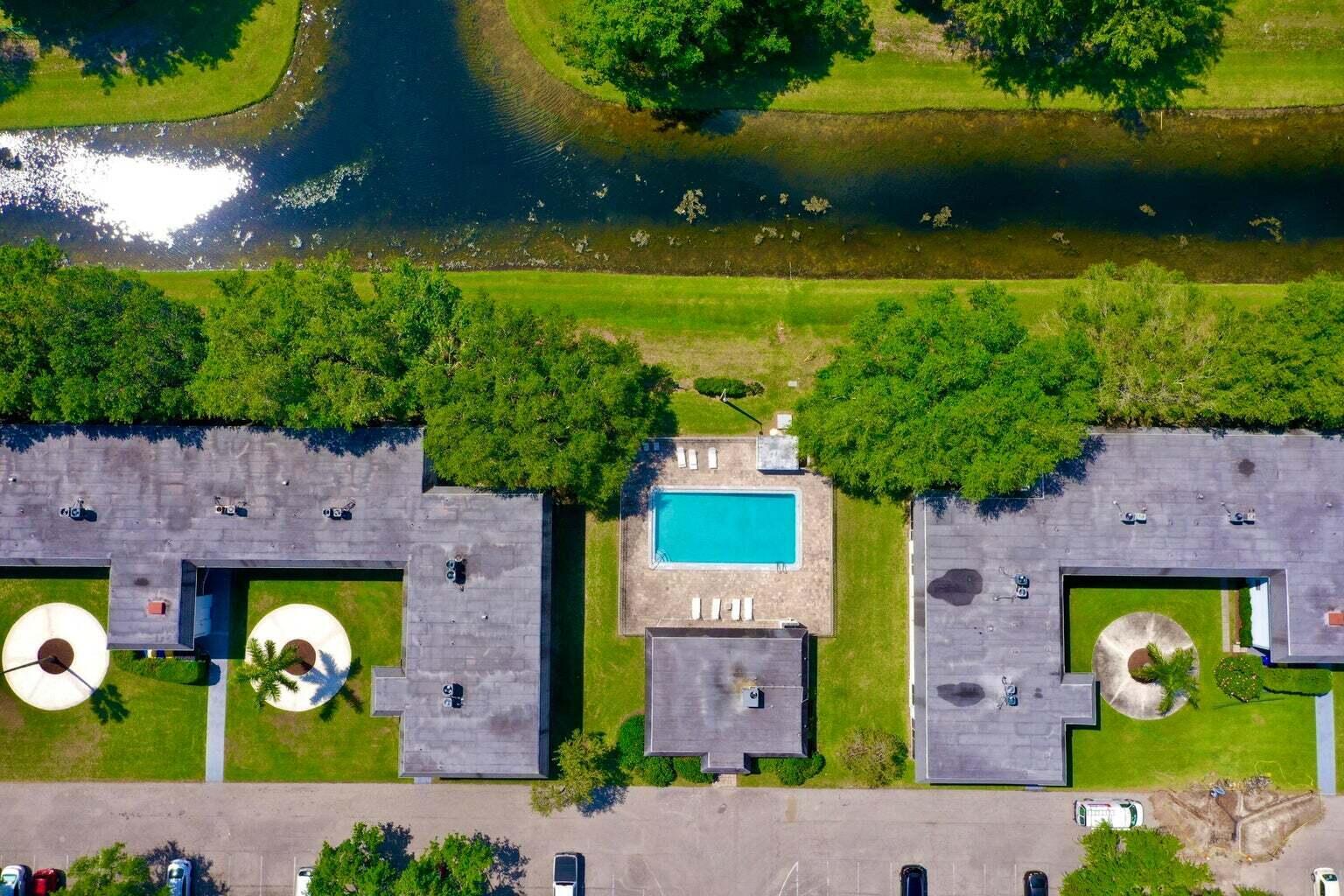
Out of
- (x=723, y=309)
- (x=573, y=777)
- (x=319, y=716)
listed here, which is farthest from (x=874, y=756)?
(x=319, y=716)

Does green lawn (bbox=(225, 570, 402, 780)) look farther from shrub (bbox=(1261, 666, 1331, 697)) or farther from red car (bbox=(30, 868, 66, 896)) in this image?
shrub (bbox=(1261, 666, 1331, 697))

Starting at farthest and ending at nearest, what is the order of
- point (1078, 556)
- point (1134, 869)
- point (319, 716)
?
1. point (319, 716)
2. point (1078, 556)
3. point (1134, 869)

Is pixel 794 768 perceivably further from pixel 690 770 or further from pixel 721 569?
pixel 721 569

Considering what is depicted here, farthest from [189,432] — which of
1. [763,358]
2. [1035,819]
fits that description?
[1035,819]

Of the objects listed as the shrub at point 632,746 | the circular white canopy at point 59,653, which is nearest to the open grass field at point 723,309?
the shrub at point 632,746

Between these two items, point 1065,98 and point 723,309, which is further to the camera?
point 1065,98

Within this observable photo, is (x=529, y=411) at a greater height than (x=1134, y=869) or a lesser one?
greater

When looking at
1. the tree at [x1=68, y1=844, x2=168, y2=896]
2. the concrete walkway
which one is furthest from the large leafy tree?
the concrete walkway

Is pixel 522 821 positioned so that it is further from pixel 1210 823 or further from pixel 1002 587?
pixel 1210 823
